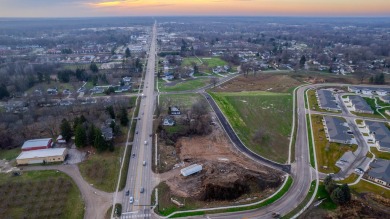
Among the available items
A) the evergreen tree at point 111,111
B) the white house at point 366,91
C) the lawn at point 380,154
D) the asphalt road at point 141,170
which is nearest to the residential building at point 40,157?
the asphalt road at point 141,170

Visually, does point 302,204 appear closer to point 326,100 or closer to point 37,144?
point 326,100

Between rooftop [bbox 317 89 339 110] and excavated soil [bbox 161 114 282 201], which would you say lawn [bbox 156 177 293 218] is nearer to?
excavated soil [bbox 161 114 282 201]

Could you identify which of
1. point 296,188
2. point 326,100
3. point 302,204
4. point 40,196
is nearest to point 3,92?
point 40,196

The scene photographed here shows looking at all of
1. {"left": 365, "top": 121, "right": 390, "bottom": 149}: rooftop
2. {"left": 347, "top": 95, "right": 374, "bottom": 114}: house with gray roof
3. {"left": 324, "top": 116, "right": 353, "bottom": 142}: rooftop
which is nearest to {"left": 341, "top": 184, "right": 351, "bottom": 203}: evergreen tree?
{"left": 324, "top": 116, "right": 353, "bottom": 142}: rooftop

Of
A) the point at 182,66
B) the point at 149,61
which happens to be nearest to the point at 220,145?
the point at 182,66

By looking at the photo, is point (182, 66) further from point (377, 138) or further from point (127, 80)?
point (377, 138)
